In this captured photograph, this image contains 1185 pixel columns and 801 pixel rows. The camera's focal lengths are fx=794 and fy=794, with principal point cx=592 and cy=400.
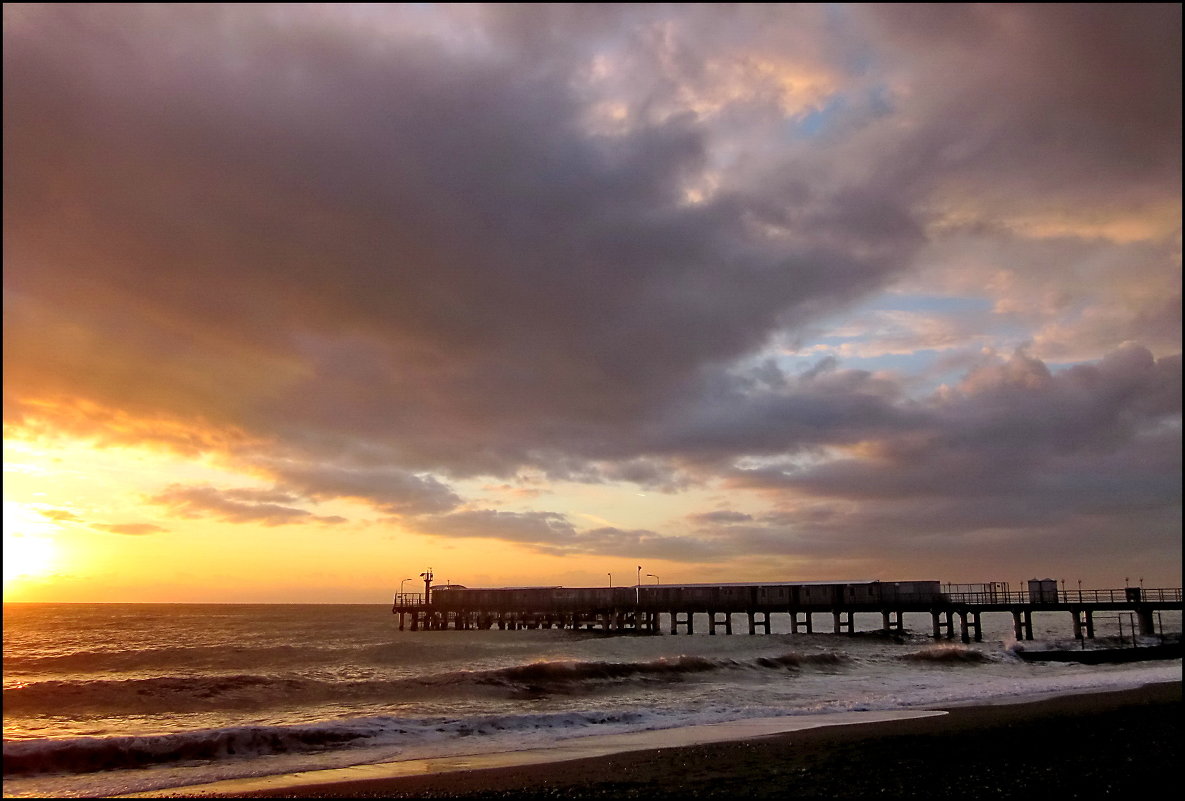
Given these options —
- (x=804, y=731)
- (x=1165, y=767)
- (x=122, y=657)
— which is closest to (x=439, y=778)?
(x=804, y=731)

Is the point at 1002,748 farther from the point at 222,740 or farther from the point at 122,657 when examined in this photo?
the point at 122,657

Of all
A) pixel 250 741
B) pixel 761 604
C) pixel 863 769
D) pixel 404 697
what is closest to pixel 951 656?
pixel 761 604

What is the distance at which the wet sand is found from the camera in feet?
44.4

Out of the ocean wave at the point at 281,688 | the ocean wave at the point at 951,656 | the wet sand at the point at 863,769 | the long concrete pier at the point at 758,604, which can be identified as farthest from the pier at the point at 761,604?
the wet sand at the point at 863,769

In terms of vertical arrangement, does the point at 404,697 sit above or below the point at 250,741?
below

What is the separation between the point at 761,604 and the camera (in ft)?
211

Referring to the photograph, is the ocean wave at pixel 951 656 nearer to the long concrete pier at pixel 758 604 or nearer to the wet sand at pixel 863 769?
the long concrete pier at pixel 758 604

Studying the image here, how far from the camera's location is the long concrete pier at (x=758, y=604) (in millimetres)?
55281

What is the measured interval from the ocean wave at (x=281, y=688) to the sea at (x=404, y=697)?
10 centimetres

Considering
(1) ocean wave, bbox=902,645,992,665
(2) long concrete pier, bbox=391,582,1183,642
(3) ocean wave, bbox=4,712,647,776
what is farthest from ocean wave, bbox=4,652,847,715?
(2) long concrete pier, bbox=391,582,1183,642

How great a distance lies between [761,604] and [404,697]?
4133 cm

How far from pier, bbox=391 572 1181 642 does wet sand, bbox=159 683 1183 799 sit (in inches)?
1566

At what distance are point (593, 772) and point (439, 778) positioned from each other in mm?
3039

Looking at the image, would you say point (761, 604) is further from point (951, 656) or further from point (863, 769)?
point (863, 769)
